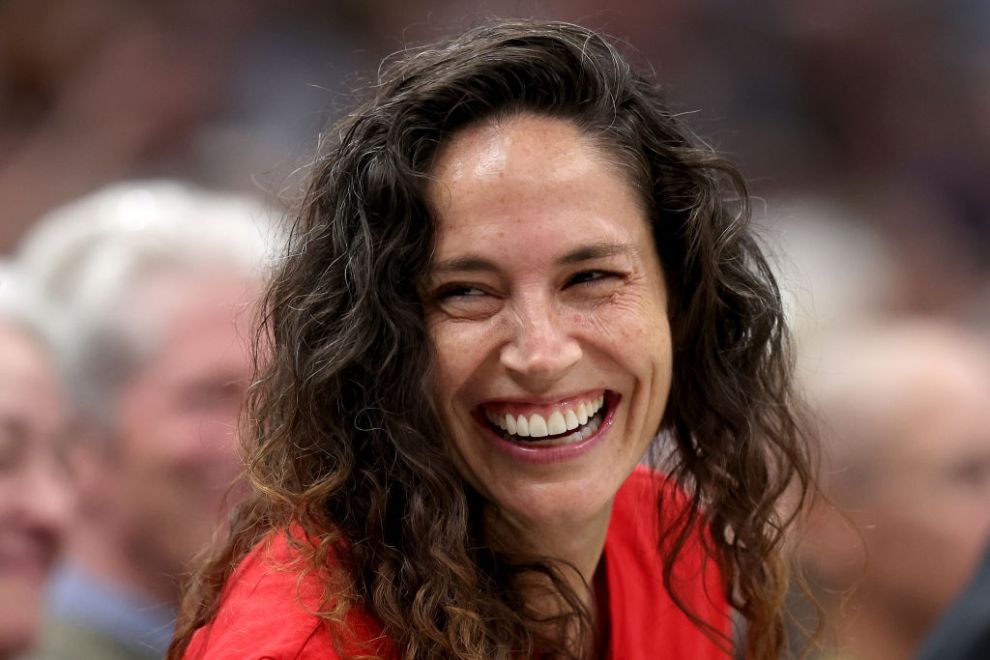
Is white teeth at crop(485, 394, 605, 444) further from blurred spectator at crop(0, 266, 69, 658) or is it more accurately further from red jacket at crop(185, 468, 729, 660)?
blurred spectator at crop(0, 266, 69, 658)

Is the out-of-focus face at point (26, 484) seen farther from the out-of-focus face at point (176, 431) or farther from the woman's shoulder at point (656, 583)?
the woman's shoulder at point (656, 583)

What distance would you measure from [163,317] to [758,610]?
1.59 metres

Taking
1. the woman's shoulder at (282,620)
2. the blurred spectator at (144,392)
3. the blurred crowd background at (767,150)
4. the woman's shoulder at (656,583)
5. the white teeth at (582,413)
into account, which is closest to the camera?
the woman's shoulder at (282,620)

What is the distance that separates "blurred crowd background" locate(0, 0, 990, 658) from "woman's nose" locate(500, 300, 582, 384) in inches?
33.8

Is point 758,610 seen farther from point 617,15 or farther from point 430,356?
point 617,15

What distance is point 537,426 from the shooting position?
158cm

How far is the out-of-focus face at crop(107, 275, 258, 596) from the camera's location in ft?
9.06

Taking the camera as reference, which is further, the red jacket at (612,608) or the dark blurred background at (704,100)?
the dark blurred background at (704,100)

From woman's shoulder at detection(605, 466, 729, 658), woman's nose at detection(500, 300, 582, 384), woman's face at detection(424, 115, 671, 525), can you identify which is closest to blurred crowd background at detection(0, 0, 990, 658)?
woman's shoulder at detection(605, 466, 729, 658)

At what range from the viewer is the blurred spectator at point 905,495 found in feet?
9.66

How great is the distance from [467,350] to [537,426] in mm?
143

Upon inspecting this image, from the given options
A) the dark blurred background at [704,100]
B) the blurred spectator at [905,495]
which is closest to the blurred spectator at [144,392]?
the dark blurred background at [704,100]

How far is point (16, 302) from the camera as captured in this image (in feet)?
8.70

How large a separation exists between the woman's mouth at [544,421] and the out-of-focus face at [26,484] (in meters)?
1.36
